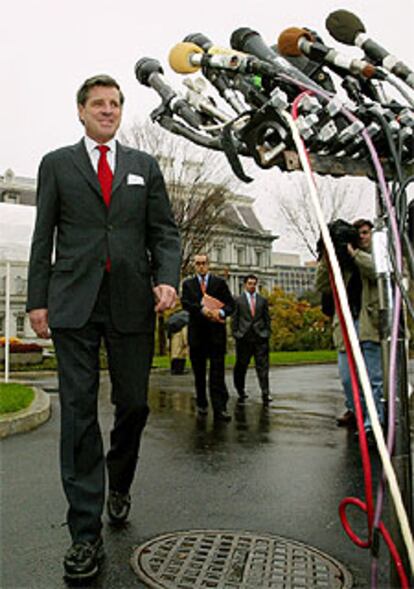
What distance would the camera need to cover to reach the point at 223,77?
110 inches

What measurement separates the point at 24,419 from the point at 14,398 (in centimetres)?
165

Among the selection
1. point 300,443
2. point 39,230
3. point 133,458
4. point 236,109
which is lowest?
point 300,443

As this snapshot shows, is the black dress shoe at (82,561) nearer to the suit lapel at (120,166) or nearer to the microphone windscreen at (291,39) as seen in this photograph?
the suit lapel at (120,166)

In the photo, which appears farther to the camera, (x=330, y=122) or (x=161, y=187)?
(x=161, y=187)

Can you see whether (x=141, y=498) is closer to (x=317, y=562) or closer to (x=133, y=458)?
(x=133, y=458)

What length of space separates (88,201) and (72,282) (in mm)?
Answer: 423

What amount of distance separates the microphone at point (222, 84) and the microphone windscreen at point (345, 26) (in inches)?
18.4

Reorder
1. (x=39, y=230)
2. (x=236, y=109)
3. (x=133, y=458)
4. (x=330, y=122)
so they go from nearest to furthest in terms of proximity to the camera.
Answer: (x=330, y=122), (x=236, y=109), (x=39, y=230), (x=133, y=458)

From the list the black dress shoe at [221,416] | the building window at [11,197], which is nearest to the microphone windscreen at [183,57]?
the black dress shoe at [221,416]

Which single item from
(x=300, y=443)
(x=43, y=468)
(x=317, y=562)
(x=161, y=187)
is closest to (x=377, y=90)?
(x=161, y=187)

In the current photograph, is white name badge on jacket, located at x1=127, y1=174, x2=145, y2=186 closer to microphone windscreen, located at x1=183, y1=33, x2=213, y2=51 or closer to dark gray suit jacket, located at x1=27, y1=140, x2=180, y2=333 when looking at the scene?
dark gray suit jacket, located at x1=27, y1=140, x2=180, y2=333

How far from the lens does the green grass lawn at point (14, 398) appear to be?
7727 millimetres

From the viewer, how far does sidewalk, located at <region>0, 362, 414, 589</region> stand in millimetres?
3261

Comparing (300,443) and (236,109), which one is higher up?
(236,109)
